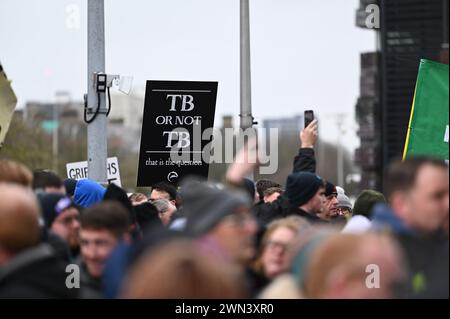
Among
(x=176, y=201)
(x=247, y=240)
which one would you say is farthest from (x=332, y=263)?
(x=176, y=201)

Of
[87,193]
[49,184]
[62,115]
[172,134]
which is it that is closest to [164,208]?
[87,193]

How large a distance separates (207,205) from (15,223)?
0.88m

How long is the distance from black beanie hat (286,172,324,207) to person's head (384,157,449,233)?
2.15 metres

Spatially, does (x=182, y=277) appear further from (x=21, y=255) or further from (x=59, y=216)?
(x=59, y=216)

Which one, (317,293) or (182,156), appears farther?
(182,156)

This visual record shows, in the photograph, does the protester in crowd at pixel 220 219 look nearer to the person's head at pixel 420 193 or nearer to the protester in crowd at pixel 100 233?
the protester in crowd at pixel 100 233

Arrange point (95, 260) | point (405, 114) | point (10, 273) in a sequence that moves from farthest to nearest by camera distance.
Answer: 1. point (405, 114)
2. point (95, 260)
3. point (10, 273)

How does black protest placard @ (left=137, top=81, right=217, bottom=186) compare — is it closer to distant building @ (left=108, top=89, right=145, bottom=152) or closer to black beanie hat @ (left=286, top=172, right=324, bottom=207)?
black beanie hat @ (left=286, top=172, right=324, bottom=207)

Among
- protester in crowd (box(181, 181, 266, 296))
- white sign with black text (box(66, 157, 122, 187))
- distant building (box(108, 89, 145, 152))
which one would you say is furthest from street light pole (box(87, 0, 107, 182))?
distant building (box(108, 89, 145, 152))

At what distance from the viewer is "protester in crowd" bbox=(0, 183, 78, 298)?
4566mm
